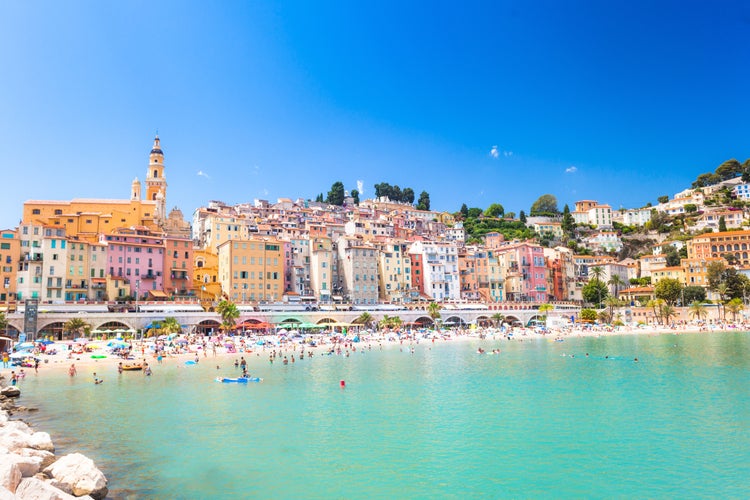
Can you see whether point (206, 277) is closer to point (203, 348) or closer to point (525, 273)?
point (203, 348)

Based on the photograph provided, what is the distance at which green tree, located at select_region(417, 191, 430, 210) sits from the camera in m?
170

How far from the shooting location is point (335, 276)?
301 feet

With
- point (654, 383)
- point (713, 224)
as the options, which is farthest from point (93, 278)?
point (713, 224)

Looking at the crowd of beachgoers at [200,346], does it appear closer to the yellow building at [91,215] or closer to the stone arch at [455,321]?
the stone arch at [455,321]

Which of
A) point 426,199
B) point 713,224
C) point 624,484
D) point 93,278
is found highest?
point 426,199

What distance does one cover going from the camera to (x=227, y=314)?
63031mm

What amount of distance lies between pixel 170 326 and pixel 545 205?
136 meters

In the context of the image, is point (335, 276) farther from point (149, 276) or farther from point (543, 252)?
point (543, 252)

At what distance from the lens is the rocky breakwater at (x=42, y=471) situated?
10.9 metres

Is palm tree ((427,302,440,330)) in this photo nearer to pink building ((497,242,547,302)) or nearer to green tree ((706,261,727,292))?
pink building ((497,242,547,302))

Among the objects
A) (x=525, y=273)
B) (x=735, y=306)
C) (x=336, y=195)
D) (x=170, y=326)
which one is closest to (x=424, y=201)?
(x=336, y=195)

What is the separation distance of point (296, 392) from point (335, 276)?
5983 centimetres

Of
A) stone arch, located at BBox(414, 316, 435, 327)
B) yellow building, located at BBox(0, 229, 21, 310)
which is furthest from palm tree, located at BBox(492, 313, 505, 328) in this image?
yellow building, located at BBox(0, 229, 21, 310)

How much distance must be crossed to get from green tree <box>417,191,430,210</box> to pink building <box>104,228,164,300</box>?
106 meters
